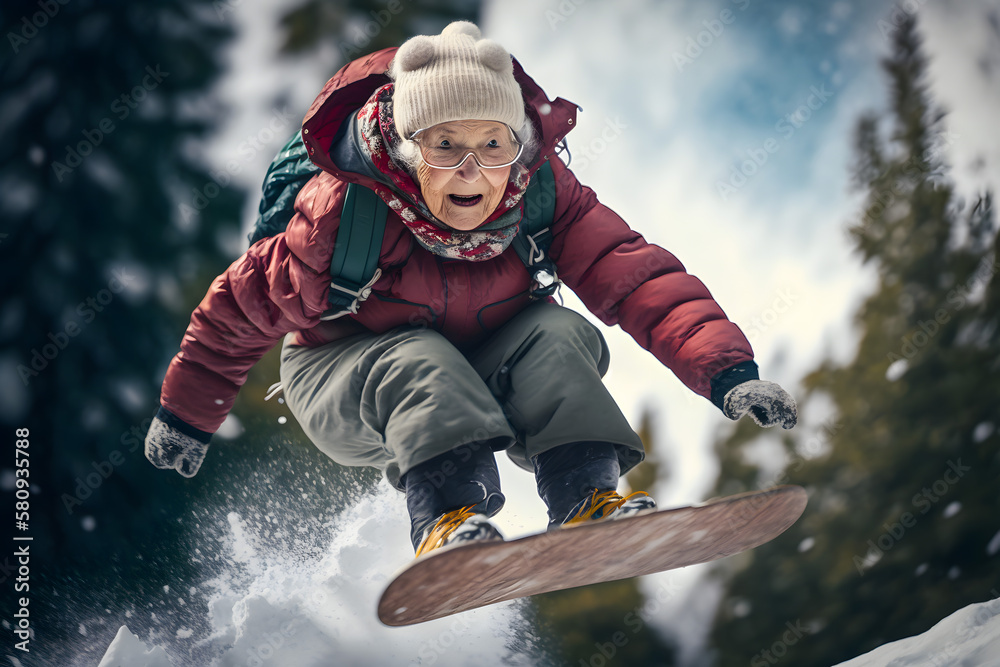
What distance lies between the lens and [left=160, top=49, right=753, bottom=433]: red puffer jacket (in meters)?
1.15

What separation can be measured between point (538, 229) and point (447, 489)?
1.38ft

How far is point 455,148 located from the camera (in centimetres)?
108

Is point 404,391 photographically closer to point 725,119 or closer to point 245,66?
point 245,66

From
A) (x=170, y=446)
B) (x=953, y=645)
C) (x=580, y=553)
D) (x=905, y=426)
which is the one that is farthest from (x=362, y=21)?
(x=953, y=645)

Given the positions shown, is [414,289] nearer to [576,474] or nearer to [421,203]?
[421,203]

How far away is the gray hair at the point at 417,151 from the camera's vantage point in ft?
3.57

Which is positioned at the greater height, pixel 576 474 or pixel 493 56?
pixel 493 56

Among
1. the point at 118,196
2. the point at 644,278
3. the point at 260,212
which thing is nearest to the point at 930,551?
the point at 644,278

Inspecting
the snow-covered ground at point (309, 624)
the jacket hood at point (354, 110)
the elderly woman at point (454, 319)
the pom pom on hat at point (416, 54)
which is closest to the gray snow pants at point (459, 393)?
the elderly woman at point (454, 319)

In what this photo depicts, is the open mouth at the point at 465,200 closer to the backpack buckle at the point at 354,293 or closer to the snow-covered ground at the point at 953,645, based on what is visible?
the backpack buckle at the point at 354,293

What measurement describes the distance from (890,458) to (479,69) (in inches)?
46.1

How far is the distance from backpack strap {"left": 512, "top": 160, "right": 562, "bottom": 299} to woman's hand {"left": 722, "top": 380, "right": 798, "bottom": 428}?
314mm

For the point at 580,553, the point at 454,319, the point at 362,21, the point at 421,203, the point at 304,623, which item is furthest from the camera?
the point at 304,623

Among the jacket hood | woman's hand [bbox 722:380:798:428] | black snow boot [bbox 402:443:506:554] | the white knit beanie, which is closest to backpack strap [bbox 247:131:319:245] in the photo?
the jacket hood
